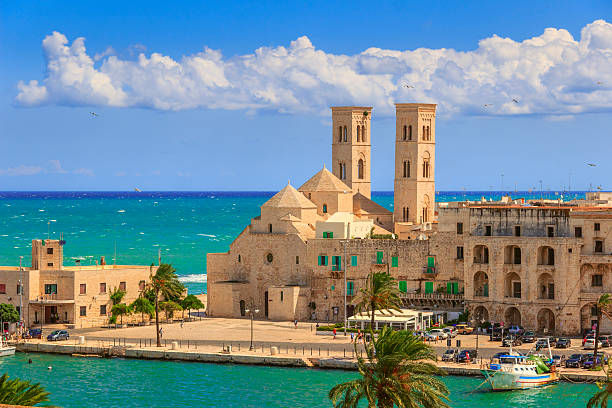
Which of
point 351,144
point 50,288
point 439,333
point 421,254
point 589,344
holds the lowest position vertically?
point 589,344

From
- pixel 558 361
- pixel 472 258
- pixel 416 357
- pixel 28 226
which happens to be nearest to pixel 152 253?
pixel 28 226

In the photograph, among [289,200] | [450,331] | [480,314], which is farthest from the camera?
[289,200]

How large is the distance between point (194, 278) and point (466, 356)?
177 ft

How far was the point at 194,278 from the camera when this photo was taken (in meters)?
111

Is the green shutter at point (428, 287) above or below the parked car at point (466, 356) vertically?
above

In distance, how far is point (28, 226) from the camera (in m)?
195

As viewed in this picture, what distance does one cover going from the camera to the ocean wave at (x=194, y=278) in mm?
107625

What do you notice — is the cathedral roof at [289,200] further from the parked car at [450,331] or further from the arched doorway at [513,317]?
the arched doorway at [513,317]

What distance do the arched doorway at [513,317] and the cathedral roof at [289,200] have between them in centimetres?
1646

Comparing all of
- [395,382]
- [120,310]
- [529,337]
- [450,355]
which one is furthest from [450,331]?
[395,382]

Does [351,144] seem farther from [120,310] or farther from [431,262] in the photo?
[120,310]

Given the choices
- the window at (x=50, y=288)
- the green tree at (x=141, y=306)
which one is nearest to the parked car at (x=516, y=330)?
the green tree at (x=141, y=306)

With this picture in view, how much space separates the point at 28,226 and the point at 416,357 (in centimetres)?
16264

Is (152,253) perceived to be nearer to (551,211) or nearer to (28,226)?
(28,226)
